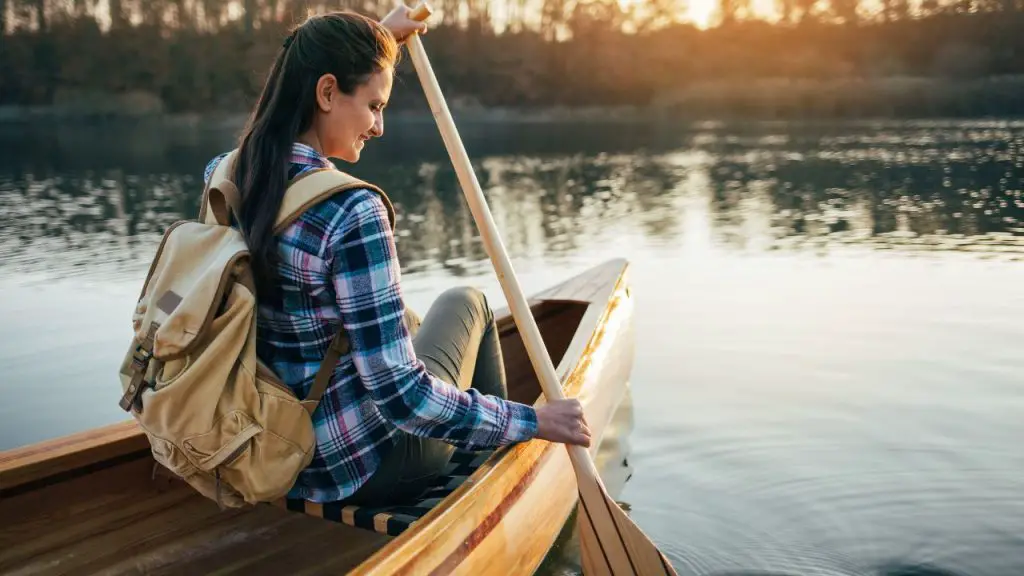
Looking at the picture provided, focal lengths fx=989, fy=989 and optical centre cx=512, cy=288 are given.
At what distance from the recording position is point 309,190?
1898mm

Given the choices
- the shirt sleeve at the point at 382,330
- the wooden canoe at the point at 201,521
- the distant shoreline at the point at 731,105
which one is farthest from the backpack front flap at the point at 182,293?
the distant shoreline at the point at 731,105

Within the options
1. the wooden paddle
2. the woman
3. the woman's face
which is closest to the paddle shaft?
the wooden paddle

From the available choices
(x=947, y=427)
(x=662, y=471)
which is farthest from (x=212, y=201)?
(x=947, y=427)

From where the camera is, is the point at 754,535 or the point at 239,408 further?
the point at 754,535

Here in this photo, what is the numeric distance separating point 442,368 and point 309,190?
0.69 meters

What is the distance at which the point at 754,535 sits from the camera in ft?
11.4

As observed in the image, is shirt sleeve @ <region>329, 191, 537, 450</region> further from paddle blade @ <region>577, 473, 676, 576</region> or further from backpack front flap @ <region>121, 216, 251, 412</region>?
paddle blade @ <region>577, 473, 676, 576</region>

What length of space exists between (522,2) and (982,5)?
22092 mm

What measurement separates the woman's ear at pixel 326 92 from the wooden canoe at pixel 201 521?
892 millimetres

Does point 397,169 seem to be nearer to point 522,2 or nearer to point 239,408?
point 239,408

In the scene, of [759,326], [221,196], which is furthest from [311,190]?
[759,326]

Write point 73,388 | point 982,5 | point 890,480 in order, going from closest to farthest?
point 890,480 → point 73,388 → point 982,5

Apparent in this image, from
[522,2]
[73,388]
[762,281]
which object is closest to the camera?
[73,388]

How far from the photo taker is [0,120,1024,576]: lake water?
3631mm
